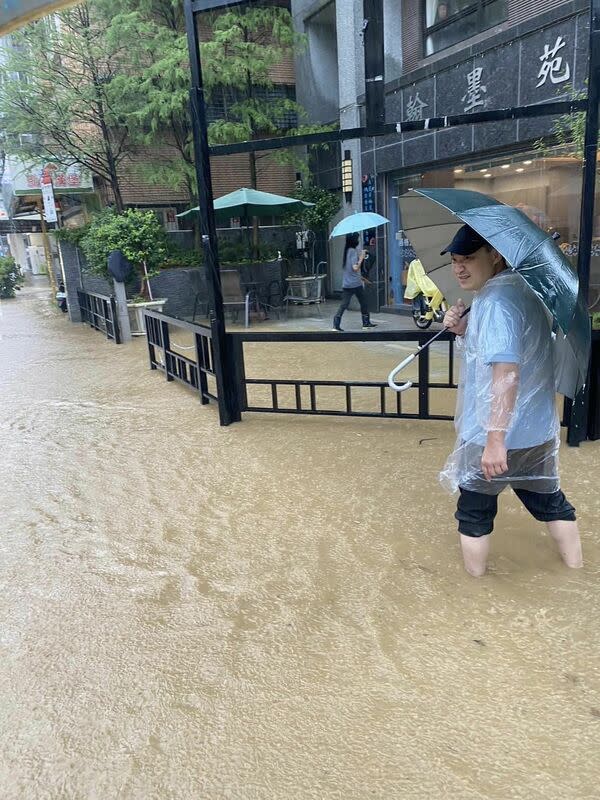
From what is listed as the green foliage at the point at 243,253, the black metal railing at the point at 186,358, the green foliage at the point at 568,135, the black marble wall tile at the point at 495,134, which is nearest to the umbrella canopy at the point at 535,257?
the black metal railing at the point at 186,358

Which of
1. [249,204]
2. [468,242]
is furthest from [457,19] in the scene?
[468,242]

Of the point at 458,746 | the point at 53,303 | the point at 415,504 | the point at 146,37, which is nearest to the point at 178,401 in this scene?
the point at 415,504

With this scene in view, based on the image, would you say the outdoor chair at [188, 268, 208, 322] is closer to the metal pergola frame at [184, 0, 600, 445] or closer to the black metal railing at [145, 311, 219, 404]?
the black metal railing at [145, 311, 219, 404]

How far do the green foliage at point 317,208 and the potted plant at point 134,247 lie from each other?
3.62m

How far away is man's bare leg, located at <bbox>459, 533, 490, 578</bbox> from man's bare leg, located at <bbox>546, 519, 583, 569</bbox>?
1.02 feet

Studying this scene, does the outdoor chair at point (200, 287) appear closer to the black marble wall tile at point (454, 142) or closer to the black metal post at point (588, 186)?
the black marble wall tile at point (454, 142)

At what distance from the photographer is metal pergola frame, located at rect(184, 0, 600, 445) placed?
3.76 metres

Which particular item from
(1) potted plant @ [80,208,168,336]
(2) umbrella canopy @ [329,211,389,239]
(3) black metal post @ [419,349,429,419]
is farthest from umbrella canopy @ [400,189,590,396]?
(1) potted plant @ [80,208,168,336]

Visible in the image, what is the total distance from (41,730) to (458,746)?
139cm

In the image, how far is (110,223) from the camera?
37.3ft

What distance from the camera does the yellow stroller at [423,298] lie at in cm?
941

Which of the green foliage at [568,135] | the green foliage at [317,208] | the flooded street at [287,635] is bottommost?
the flooded street at [287,635]

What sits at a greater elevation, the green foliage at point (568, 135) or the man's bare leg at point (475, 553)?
the green foliage at point (568, 135)

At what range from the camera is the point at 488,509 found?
2648 millimetres
